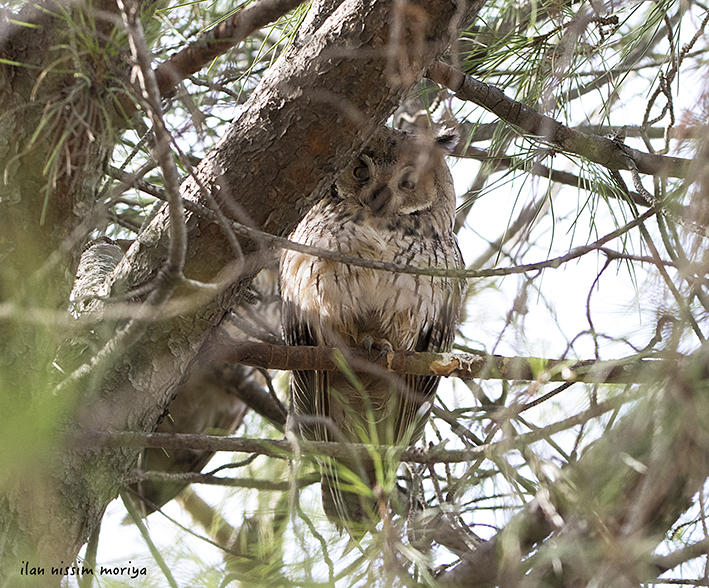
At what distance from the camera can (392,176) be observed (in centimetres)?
232

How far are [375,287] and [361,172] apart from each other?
0.46 meters

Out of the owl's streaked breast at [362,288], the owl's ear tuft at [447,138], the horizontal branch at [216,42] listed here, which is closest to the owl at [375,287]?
the owl's streaked breast at [362,288]

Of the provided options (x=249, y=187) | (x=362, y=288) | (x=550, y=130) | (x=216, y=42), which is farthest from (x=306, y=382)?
(x=216, y=42)

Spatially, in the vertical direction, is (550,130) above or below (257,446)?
above

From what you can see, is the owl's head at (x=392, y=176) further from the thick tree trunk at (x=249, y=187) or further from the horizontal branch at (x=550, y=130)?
the thick tree trunk at (x=249, y=187)

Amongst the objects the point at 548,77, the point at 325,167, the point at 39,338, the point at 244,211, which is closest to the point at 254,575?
the point at 39,338

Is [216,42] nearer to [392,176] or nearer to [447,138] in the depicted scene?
[392,176]

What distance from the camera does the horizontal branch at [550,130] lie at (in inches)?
68.1

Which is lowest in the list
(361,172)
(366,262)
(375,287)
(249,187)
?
(366,262)

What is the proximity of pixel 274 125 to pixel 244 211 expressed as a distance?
19 cm

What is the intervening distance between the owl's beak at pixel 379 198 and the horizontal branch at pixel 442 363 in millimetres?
554

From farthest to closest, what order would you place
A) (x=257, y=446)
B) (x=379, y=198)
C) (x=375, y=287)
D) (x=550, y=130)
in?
1. (x=379, y=198)
2. (x=375, y=287)
3. (x=550, y=130)
4. (x=257, y=446)

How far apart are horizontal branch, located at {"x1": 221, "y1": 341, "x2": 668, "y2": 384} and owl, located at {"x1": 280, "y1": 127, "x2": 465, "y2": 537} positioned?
0.16 metres

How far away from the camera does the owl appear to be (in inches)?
84.8
